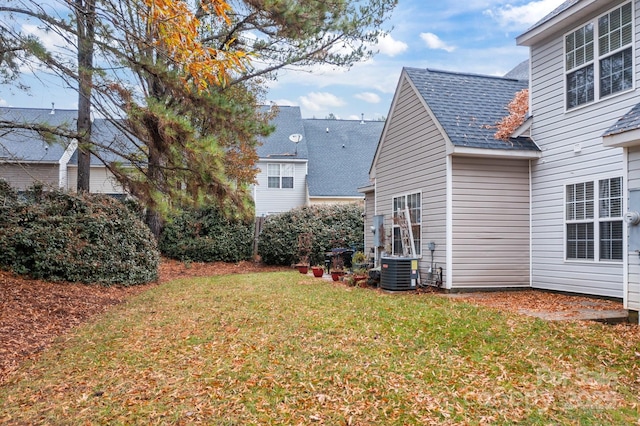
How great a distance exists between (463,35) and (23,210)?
39.8 feet

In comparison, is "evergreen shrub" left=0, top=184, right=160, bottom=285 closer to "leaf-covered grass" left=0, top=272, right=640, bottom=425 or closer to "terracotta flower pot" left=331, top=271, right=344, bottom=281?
"leaf-covered grass" left=0, top=272, right=640, bottom=425

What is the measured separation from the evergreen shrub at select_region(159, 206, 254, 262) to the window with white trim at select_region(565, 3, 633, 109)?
11880mm

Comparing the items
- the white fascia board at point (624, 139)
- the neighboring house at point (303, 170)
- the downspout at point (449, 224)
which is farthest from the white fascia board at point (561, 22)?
the neighboring house at point (303, 170)

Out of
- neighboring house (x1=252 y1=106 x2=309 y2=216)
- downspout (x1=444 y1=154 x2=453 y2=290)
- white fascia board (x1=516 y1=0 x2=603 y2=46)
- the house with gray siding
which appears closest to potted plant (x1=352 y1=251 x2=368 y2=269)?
downspout (x1=444 y1=154 x2=453 y2=290)

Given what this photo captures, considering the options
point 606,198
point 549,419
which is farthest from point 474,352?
point 606,198

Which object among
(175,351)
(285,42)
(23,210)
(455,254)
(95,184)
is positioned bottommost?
(175,351)

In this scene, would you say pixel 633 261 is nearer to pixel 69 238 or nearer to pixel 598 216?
pixel 598 216

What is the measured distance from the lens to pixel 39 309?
749 cm

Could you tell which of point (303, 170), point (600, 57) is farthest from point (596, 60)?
point (303, 170)

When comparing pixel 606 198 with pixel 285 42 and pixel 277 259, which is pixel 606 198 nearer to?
pixel 285 42

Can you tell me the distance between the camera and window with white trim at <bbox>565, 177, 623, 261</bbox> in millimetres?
7727

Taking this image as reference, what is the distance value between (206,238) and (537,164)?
11521mm

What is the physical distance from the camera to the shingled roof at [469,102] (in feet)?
31.2

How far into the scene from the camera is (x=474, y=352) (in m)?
5.09
